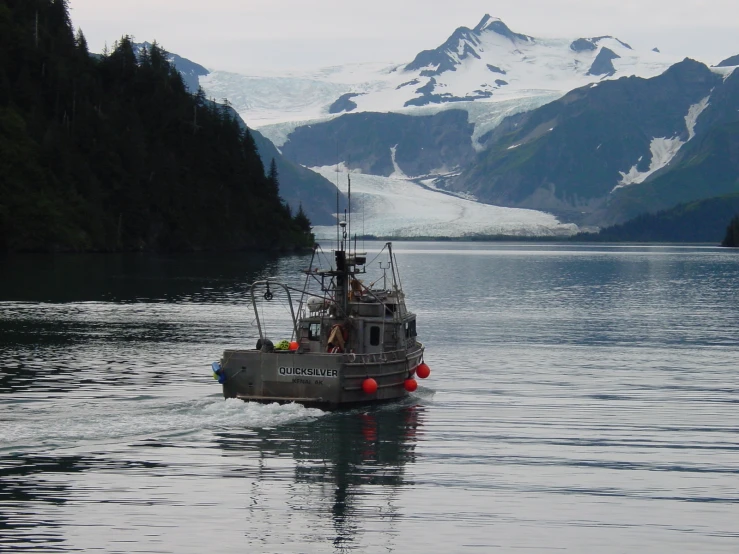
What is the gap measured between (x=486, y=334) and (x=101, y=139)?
129 meters

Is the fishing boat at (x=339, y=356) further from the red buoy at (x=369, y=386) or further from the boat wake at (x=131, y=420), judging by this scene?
the boat wake at (x=131, y=420)

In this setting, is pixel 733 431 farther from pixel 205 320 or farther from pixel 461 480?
pixel 205 320

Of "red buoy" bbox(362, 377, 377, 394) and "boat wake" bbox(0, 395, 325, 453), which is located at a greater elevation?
"red buoy" bbox(362, 377, 377, 394)

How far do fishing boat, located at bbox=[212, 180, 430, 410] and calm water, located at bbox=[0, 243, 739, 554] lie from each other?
852 millimetres

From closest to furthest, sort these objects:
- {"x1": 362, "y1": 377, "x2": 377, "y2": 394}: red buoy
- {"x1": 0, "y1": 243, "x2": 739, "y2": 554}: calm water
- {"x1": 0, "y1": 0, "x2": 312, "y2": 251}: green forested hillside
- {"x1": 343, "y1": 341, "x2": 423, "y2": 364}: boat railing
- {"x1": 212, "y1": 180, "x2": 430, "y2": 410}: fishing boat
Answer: {"x1": 0, "y1": 243, "x2": 739, "y2": 554}: calm water
{"x1": 212, "y1": 180, "x2": 430, "y2": 410}: fishing boat
{"x1": 343, "y1": 341, "x2": 423, "y2": 364}: boat railing
{"x1": 362, "y1": 377, "x2": 377, "y2": 394}: red buoy
{"x1": 0, "y1": 0, "x2": 312, "y2": 251}: green forested hillside

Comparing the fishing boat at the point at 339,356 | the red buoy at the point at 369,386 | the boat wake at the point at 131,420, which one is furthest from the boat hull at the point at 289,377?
the red buoy at the point at 369,386

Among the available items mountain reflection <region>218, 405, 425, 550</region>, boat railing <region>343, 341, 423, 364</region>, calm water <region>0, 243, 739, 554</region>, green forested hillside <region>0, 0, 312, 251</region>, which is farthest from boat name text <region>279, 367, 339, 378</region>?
green forested hillside <region>0, 0, 312, 251</region>

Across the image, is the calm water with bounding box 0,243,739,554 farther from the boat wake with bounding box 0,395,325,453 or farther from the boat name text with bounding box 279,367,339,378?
the boat name text with bounding box 279,367,339,378

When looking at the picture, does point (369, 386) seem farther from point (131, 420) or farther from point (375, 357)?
point (131, 420)

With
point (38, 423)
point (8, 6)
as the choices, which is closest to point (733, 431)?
point (38, 423)

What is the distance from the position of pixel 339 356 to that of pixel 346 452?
6718 mm

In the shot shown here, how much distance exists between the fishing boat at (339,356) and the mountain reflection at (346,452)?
3.67 feet

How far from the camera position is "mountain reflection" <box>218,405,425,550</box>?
95.7ft

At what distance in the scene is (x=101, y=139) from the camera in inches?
7515
